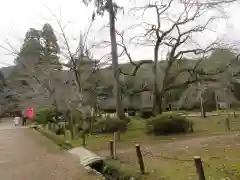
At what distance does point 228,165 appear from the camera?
309 inches

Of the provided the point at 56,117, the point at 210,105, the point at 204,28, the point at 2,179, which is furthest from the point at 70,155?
the point at 210,105

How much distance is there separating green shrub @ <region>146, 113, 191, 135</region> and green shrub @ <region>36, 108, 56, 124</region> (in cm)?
1946

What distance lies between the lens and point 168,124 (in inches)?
664

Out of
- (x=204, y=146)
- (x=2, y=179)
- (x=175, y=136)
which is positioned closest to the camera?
(x=2, y=179)

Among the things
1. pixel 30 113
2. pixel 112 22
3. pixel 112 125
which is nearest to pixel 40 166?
pixel 112 125

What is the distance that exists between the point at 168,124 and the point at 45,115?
2148 cm

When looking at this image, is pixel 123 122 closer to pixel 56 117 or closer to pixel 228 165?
pixel 228 165

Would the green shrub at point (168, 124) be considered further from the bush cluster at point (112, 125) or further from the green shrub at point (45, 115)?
the green shrub at point (45, 115)

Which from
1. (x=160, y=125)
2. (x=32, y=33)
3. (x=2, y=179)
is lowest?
(x=2, y=179)

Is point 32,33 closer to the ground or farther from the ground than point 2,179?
farther from the ground

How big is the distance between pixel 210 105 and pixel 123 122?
2212 centimetres

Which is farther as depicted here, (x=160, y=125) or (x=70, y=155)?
(x=160, y=125)

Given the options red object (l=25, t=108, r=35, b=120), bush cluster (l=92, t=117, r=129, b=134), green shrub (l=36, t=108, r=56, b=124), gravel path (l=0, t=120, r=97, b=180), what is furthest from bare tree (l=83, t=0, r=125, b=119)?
red object (l=25, t=108, r=35, b=120)

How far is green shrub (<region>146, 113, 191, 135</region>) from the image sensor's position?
16859 mm
